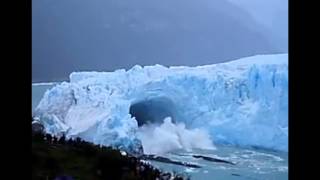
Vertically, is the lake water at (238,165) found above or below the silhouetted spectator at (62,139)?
below

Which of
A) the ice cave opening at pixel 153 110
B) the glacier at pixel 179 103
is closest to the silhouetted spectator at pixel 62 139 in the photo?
the glacier at pixel 179 103

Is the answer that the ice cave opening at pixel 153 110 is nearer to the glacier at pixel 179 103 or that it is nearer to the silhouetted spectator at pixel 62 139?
the glacier at pixel 179 103

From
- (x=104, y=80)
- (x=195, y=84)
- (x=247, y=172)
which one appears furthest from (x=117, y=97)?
(x=247, y=172)

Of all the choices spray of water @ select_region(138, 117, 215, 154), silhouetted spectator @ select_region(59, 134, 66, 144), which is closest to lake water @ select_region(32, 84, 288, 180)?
spray of water @ select_region(138, 117, 215, 154)

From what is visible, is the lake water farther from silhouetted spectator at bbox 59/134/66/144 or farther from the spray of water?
silhouetted spectator at bbox 59/134/66/144

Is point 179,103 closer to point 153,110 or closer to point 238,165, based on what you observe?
point 153,110
